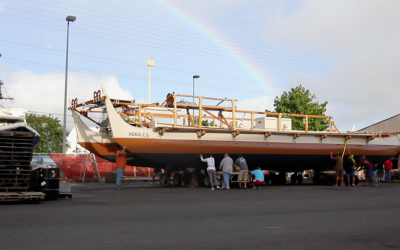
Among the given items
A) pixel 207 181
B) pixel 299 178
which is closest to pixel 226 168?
pixel 207 181

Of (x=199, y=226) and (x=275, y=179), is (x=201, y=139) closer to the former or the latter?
(x=275, y=179)

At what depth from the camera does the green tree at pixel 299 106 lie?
47156 mm

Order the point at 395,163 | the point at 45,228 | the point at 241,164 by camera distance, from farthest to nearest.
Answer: the point at 395,163 < the point at 241,164 < the point at 45,228

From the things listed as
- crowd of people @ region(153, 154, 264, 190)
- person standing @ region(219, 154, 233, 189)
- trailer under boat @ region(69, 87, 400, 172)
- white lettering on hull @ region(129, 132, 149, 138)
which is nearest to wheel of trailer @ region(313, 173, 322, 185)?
trailer under boat @ region(69, 87, 400, 172)

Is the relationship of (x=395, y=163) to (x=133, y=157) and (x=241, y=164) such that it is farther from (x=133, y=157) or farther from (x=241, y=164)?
(x=133, y=157)

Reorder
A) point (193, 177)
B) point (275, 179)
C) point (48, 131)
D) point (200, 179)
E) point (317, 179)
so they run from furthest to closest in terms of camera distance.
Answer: point (48, 131)
point (275, 179)
point (317, 179)
point (200, 179)
point (193, 177)

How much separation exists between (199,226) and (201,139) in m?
12.9

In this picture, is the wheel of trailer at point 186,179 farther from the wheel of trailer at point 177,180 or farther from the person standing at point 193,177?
the person standing at point 193,177

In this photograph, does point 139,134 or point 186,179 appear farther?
point 186,179

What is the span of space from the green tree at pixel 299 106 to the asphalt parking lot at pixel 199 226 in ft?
119

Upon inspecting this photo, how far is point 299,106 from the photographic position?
46.9 metres

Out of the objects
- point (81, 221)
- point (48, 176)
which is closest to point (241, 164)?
point (48, 176)

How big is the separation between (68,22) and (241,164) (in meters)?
17.3

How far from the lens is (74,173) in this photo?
1134 inches
